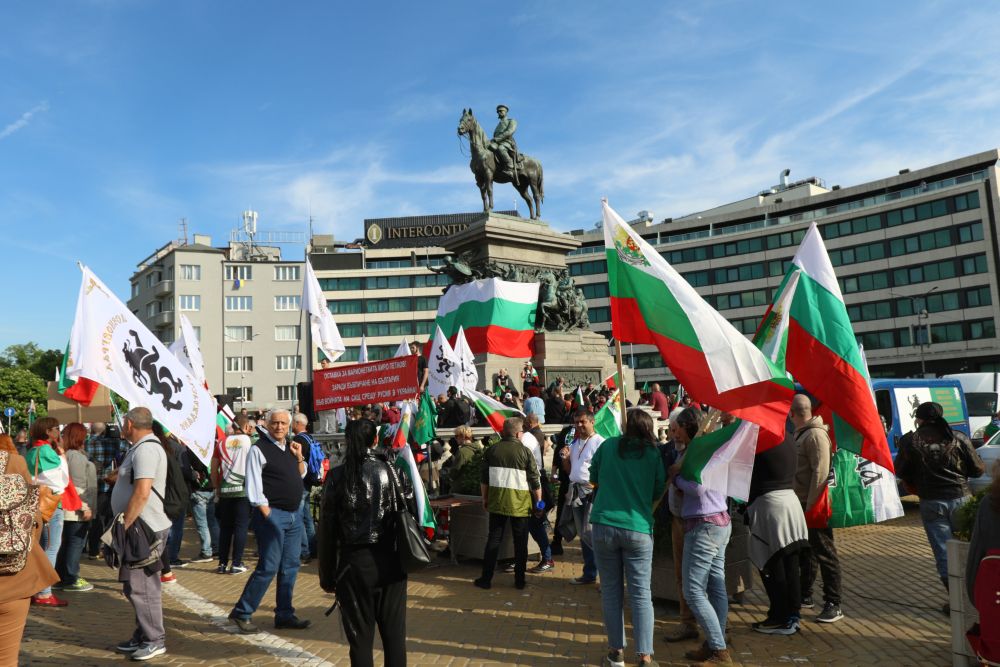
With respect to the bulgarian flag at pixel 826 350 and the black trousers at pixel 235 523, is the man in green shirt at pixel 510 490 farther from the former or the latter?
the black trousers at pixel 235 523

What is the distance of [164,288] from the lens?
81.8 metres

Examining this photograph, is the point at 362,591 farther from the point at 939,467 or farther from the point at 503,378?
the point at 503,378

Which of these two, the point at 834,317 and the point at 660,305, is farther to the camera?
the point at 834,317

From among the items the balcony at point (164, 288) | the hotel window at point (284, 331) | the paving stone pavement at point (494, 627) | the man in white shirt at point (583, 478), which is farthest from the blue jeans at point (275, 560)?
the balcony at point (164, 288)

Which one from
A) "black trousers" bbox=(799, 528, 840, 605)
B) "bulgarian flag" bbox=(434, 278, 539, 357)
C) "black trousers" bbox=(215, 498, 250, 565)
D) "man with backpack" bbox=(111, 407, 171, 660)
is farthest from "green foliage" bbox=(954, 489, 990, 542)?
"bulgarian flag" bbox=(434, 278, 539, 357)

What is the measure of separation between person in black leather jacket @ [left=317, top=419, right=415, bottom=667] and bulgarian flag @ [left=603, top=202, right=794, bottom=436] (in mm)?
2368

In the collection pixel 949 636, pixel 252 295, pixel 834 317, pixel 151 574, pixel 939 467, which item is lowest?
pixel 949 636

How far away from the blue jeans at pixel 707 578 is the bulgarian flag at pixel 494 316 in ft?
46.6

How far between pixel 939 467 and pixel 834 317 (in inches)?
66.3

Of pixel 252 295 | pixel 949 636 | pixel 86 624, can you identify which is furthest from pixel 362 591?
pixel 252 295

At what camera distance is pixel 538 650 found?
6410 mm

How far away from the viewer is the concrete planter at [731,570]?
299 inches

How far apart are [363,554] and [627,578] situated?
6.44 feet

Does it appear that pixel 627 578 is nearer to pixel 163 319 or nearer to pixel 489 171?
pixel 489 171
